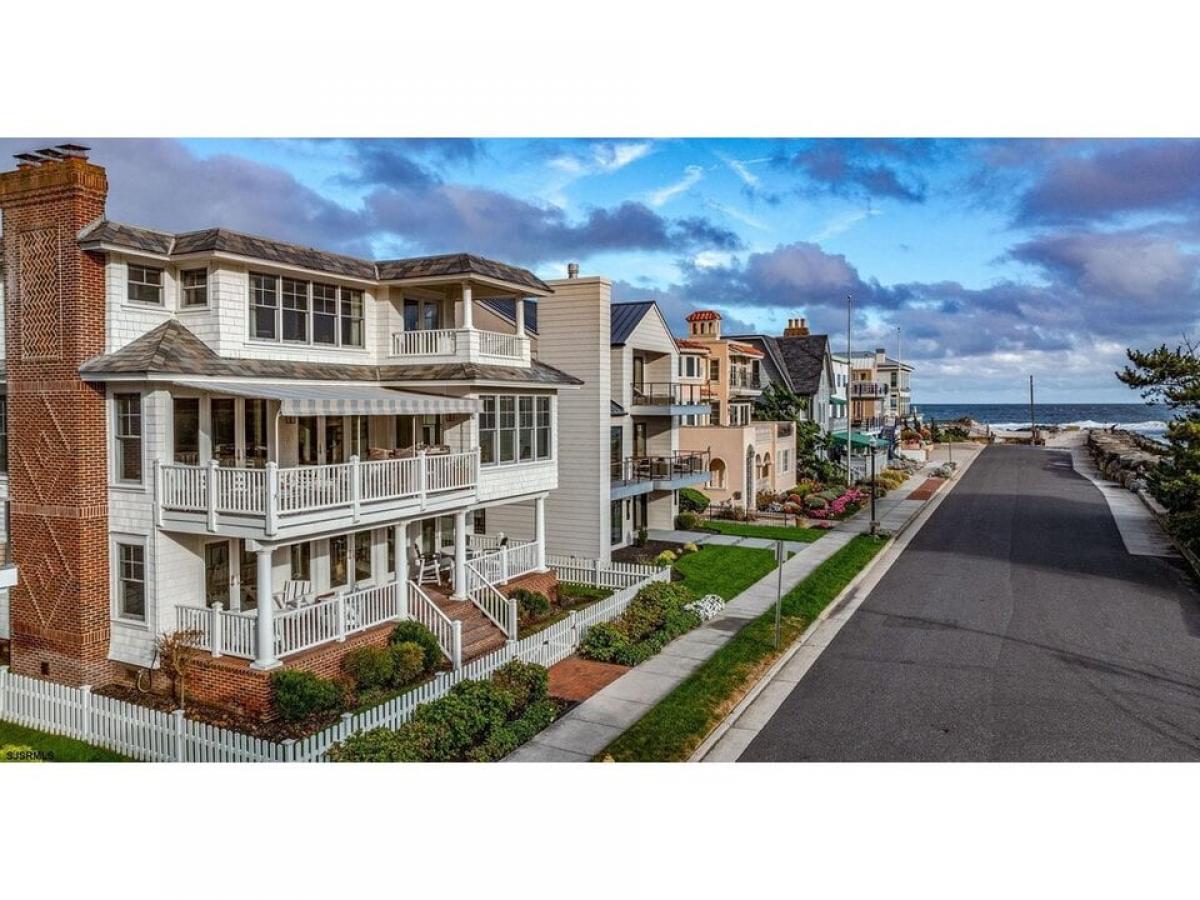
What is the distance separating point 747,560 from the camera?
98.4 ft

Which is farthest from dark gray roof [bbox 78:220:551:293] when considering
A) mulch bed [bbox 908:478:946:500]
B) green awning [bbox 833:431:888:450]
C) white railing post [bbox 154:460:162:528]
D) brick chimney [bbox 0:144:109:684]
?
green awning [bbox 833:431:888:450]

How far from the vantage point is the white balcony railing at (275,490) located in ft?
51.6

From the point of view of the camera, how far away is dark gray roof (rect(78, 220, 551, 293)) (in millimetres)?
16500

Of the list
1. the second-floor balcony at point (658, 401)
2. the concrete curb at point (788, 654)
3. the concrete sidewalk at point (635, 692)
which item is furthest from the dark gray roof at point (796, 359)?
the concrete sidewalk at point (635, 692)

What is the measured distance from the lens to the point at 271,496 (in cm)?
1545

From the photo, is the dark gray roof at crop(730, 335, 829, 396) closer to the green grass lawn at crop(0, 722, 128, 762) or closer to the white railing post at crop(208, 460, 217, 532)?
the white railing post at crop(208, 460, 217, 532)

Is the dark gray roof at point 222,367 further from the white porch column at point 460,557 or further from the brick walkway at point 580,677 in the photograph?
the brick walkway at point 580,677

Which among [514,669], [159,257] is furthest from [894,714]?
[159,257]

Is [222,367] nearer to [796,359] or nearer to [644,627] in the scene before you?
[644,627]

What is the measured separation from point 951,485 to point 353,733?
4780 centimetres

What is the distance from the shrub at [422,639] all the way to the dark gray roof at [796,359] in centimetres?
4160

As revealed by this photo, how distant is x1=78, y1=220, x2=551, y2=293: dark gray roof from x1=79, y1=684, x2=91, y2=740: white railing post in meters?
8.01

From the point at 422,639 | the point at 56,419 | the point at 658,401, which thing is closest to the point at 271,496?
the point at 422,639

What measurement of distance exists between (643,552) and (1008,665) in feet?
47.0
